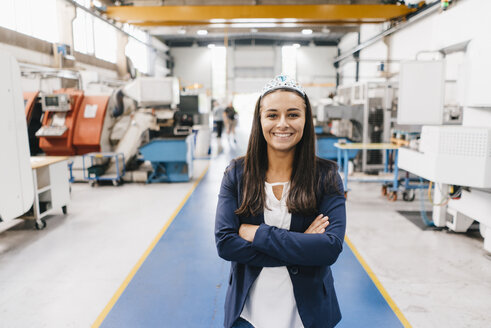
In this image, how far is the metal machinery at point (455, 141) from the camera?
3379 mm

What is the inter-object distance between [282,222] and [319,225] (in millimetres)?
140

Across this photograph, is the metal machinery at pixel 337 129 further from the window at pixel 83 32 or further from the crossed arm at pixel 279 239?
the window at pixel 83 32

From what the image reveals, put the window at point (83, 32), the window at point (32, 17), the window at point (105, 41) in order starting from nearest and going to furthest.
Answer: the window at point (32, 17) → the window at point (83, 32) → the window at point (105, 41)

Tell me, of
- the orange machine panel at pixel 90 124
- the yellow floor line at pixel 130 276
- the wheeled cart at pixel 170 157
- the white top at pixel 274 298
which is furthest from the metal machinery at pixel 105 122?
the white top at pixel 274 298

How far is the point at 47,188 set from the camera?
15.4 feet

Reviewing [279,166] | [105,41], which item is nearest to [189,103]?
[105,41]

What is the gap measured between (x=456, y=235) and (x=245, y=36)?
1880 cm

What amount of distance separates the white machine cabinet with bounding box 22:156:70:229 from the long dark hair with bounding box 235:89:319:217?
3974 mm

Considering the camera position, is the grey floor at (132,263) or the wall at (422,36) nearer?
the grey floor at (132,263)

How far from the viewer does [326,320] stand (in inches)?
50.6

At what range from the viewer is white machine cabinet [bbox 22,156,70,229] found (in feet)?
14.8

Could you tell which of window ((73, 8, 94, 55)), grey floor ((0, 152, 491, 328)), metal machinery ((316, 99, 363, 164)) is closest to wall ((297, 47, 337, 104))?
A: metal machinery ((316, 99, 363, 164))

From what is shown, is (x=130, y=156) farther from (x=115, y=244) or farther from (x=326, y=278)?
(x=326, y=278)

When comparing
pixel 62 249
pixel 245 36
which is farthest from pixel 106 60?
pixel 62 249
